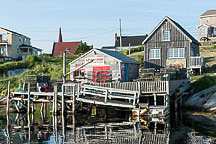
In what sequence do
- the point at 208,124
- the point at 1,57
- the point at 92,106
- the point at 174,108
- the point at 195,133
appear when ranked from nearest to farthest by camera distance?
the point at 195,133, the point at 208,124, the point at 92,106, the point at 174,108, the point at 1,57

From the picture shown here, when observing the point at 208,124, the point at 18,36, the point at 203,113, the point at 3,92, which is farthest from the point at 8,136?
the point at 18,36

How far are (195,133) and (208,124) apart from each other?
4.04m

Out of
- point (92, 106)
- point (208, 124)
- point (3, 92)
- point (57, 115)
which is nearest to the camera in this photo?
point (208, 124)

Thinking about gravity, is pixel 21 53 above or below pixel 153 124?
above

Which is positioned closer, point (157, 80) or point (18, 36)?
point (157, 80)

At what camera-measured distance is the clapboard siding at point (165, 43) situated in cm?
4162

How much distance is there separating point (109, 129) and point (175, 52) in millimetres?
21090

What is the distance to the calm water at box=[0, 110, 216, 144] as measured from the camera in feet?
69.0

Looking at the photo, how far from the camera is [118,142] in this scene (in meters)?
20.3

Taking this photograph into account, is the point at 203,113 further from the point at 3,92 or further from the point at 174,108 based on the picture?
the point at 3,92

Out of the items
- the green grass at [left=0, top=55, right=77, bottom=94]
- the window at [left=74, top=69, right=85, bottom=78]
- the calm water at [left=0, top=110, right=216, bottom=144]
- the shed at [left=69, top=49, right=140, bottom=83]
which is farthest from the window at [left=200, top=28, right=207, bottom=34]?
the calm water at [left=0, top=110, right=216, bottom=144]

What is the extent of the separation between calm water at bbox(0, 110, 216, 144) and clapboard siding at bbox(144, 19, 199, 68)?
12.4m

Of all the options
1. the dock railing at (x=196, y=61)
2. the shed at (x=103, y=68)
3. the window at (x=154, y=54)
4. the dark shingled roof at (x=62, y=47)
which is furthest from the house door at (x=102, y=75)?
the dark shingled roof at (x=62, y=47)

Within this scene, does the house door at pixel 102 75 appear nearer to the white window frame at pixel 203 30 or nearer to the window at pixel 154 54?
the window at pixel 154 54
